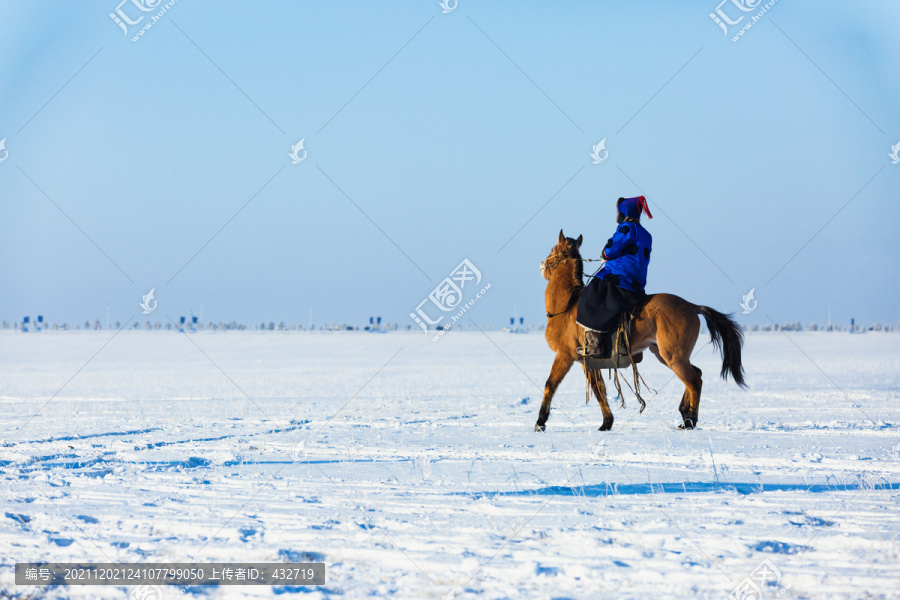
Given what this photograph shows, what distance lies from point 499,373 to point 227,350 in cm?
2345

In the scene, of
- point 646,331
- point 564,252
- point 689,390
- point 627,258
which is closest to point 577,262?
point 564,252

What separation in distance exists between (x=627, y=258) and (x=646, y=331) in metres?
0.91

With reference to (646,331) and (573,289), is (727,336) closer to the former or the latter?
(646,331)

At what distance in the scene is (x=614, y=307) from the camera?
28.2ft

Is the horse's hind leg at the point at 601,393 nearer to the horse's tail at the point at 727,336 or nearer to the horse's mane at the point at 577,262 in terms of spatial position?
the horse's mane at the point at 577,262

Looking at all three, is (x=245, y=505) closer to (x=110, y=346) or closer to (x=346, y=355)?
(x=346, y=355)

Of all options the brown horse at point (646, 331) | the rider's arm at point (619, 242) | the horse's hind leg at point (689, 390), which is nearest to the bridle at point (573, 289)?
the brown horse at point (646, 331)

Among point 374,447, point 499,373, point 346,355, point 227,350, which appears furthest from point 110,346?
point 374,447

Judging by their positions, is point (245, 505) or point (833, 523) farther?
point (245, 505)

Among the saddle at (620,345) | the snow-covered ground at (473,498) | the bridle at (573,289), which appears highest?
the bridle at (573,289)

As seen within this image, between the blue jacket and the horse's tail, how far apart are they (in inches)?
41.5

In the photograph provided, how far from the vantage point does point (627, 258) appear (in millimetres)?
8922

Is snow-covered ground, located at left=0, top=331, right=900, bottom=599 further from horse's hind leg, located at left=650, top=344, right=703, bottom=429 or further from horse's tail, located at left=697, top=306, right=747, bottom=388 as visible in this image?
horse's tail, located at left=697, top=306, right=747, bottom=388

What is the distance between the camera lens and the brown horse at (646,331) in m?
8.81
